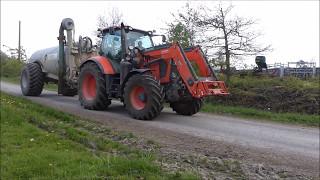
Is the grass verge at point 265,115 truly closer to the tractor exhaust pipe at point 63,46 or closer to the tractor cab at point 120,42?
the tractor cab at point 120,42

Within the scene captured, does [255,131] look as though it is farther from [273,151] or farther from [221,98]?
[221,98]

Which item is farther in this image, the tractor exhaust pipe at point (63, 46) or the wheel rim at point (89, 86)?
the tractor exhaust pipe at point (63, 46)

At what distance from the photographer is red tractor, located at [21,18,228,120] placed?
12023 millimetres

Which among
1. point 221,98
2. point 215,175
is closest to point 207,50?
point 221,98

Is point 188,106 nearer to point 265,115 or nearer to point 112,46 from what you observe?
point 112,46

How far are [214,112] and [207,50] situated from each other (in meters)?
4.95

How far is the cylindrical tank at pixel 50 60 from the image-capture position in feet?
55.3

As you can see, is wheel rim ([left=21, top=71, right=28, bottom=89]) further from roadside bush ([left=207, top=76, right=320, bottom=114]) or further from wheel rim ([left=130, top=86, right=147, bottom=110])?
roadside bush ([left=207, top=76, right=320, bottom=114])

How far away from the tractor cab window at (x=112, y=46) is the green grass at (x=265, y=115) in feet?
12.9

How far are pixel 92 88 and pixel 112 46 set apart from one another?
1.41 meters

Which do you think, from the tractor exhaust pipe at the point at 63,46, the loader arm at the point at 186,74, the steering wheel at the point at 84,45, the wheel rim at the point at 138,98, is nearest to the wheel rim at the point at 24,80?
the tractor exhaust pipe at the point at 63,46

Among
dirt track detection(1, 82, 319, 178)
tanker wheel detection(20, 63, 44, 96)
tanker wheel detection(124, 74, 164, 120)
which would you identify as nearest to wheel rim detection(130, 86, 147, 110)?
tanker wheel detection(124, 74, 164, 120)

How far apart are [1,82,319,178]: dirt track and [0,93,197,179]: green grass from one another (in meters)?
0.91

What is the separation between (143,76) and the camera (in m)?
12.2
